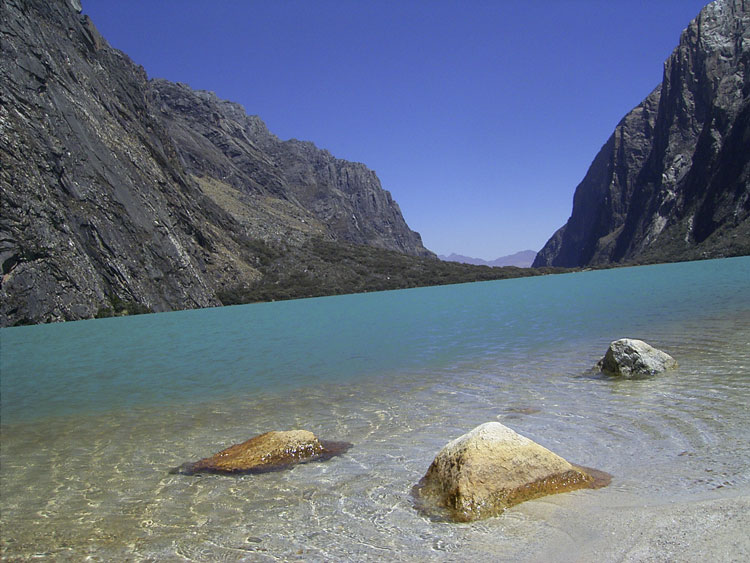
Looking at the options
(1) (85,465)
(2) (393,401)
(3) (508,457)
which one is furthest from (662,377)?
(1) (85,465)

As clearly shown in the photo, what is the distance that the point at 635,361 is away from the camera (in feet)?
49.8

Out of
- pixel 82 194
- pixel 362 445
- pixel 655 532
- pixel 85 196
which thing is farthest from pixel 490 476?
pixel 85 196

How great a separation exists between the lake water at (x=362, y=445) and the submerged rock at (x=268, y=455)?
377 millimetres

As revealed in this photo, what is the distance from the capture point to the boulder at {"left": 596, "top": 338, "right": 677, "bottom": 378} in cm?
1511

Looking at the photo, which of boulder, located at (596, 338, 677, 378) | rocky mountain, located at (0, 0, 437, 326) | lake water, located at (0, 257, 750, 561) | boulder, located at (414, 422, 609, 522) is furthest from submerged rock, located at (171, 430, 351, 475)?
rocky mountain, located at (0, 0, 437, 326)

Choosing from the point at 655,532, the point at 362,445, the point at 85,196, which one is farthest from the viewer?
the point at 85,196

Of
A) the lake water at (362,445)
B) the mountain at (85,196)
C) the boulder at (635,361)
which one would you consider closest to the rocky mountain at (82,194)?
the mountain at (85,196)

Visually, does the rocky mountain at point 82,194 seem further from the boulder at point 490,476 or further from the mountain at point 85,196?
the boulder at point 490,476

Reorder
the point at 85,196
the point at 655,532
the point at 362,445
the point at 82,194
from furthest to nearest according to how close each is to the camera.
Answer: the point at 85,196 < the point at 82,194 < the point at 362,445 < the point at 655,532

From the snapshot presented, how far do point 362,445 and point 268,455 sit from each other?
1913mm

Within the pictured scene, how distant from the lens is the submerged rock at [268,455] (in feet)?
32.5

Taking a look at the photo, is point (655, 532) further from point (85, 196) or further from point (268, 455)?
point (85, 196)

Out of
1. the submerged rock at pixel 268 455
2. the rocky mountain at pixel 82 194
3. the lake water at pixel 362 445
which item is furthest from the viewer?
the rocky mountain at pixel 82 194

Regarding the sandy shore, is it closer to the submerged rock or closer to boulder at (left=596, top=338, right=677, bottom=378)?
the submerged rock
